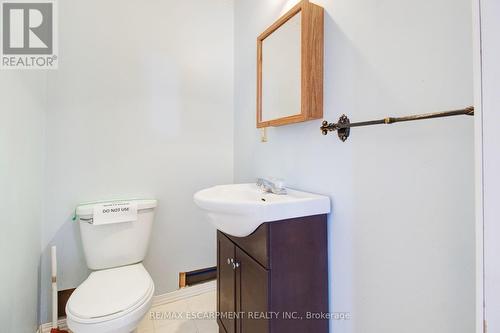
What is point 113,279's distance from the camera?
137 cm

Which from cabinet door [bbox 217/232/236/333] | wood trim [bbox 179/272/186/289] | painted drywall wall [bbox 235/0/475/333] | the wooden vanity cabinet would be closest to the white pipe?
wood trim [bbox 179/272/186/289]

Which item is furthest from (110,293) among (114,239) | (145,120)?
(145,120)

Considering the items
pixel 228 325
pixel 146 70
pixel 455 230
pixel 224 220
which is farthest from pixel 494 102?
pixel 146 70

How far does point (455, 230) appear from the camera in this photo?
673mm

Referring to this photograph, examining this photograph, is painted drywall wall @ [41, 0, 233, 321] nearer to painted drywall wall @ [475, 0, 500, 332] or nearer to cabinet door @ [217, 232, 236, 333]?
cabinet door @ [217, 232, 236, 333]

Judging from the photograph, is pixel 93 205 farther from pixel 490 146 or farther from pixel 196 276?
pixel 490 146

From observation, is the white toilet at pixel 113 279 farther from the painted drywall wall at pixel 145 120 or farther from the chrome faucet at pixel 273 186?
the chrome faucet at pixel 273 186

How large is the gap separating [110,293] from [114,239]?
0.38 m

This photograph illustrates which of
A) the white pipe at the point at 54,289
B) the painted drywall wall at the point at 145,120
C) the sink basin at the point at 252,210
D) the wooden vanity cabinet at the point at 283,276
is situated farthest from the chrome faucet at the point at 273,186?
the white pipe at the point at 54,289

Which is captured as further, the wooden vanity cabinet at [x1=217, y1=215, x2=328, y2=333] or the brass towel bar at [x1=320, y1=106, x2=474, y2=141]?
the wooden vanity cabinet at [x1=217, y1=215, x2=328, y2=333]

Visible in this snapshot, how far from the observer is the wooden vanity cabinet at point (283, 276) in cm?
93

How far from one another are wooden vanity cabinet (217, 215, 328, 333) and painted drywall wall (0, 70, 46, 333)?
1032mm

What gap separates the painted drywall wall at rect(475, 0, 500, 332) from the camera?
0.51 metres

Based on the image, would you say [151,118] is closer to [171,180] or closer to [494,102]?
[171,180]
